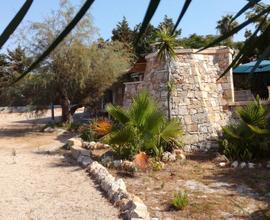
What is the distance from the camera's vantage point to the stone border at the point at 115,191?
5.87 metres

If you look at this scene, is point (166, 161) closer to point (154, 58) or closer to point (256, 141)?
point (256, 141)

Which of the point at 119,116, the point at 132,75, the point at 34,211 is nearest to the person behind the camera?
the point at 34,211

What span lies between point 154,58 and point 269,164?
480 cm

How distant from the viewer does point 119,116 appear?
10539 mm

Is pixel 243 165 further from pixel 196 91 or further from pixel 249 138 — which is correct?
pixel 196 91

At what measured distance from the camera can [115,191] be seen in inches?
280

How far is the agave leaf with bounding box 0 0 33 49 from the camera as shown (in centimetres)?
49

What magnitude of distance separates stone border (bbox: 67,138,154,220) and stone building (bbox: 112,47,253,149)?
288 cm

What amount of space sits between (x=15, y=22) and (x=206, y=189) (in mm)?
7528

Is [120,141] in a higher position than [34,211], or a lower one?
higher

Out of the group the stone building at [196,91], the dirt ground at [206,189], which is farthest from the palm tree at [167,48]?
the dirt ground at [206,189]

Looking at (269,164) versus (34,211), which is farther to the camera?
(269,164)

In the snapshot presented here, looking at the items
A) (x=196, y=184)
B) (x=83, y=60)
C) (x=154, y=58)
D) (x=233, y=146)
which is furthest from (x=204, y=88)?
(x=83, y=60)

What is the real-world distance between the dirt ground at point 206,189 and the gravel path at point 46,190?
753 millimetres
